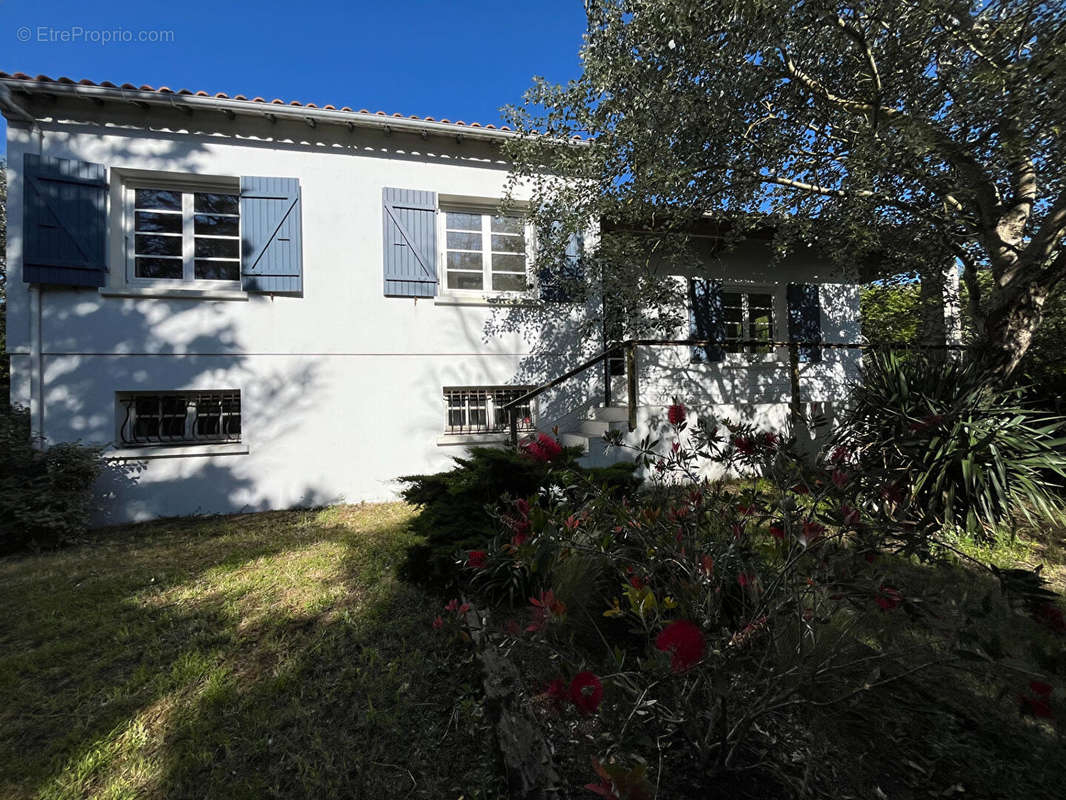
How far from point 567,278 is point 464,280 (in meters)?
1.59

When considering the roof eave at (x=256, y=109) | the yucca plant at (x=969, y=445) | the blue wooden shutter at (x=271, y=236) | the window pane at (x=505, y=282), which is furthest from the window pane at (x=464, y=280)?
the yucca plant at (x=969, y=445)

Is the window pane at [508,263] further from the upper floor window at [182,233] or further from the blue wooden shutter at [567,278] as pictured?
the upper floor window at [182,233]

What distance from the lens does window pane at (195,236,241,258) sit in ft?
20.1

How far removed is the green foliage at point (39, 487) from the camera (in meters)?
4.55

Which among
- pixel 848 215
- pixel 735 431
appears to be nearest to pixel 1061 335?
pixel 848 215

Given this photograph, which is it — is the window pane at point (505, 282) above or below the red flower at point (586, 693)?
above

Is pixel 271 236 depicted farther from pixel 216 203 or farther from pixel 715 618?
pixel 715 618

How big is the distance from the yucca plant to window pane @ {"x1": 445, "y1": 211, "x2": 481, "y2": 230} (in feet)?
18.5

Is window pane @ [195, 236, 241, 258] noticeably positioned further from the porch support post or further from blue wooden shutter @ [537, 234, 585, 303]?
the porch support post

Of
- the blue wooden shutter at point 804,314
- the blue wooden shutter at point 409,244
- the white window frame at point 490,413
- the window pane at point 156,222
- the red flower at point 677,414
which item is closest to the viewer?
the red flower at point 677,414

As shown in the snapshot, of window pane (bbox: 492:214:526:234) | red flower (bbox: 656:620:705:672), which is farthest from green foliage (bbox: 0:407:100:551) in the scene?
red flower (bbox: 656:620:705:672)

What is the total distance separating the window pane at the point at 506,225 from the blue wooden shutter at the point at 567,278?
0.84 meters

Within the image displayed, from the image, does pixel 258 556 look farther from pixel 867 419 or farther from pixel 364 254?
pixel 867 419

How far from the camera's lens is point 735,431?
7.32ft
